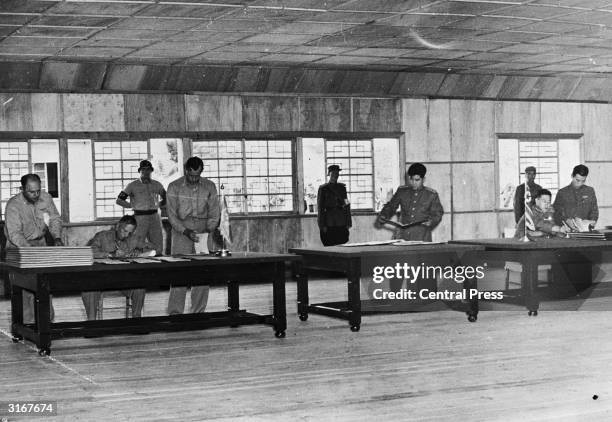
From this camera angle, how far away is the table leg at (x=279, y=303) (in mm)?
8664

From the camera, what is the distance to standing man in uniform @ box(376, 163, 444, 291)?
33.8 feet

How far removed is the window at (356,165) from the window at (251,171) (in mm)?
702

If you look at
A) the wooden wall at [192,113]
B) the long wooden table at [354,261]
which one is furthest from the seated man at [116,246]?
the wooden wall at [192,113]

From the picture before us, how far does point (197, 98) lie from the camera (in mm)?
14055

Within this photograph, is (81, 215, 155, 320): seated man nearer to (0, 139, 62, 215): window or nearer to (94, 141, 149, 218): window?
(0, 139, 62, 215): window

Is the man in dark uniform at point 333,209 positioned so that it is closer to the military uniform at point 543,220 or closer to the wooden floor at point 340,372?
the military uniform at point 543,220

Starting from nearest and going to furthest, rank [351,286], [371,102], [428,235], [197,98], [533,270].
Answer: [351,286], [533,270], [428,235], [197,98], [371,102]

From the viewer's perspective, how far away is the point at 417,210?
410 inches

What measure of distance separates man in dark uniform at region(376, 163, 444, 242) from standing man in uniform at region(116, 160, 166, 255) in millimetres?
3667

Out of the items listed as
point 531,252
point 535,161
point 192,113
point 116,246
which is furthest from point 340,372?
point 535,161

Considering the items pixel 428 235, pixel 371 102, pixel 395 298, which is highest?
pixel 371 102

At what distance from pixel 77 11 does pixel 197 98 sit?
4298 millimetres

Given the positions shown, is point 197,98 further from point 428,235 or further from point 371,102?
point 428,235

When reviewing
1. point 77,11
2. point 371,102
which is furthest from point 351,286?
point 371,102
